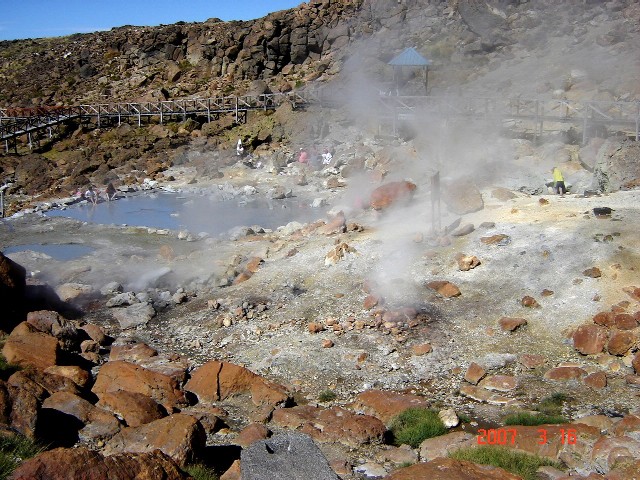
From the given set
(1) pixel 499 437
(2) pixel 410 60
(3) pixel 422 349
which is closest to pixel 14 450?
(1) pixel 499 437

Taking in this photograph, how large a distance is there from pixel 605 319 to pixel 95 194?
17043 mm

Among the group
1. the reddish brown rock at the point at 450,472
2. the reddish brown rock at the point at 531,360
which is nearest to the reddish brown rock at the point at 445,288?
the reddish brown rock at the point at 531,360

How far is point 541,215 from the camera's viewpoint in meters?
12.5

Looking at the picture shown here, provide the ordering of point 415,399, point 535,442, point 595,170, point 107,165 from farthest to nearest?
point 107,165
point 595,170
point 415,399
point 535,442

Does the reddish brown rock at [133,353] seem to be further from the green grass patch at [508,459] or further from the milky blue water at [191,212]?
the milky blue water at [191,212]

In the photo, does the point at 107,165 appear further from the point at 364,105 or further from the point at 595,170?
the point at 595,170

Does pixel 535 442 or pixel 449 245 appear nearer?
pixel 535 442

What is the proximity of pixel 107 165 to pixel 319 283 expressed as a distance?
1661 centimetres

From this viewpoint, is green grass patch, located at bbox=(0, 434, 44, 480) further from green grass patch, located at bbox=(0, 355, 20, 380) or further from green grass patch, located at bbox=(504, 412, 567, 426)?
green grass patch, located at bbox=(504, 412, 567, 426)

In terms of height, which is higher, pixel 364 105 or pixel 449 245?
pixel 364 105

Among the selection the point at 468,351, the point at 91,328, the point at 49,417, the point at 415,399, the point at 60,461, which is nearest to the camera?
the point at 60,461

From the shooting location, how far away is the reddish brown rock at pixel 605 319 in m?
9.36

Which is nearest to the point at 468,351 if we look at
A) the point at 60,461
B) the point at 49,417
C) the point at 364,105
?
the point at 49,417

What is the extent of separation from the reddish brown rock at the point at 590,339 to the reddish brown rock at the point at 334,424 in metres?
3.53
